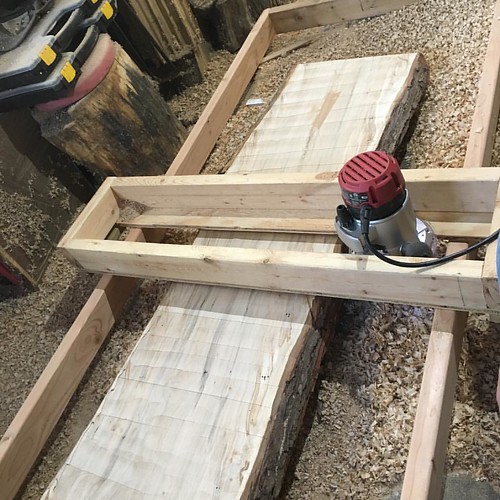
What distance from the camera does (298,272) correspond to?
1.37 m

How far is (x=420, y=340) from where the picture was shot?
1492mm

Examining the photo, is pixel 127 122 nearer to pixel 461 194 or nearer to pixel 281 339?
pixel 281 339

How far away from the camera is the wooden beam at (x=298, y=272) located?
1208 mm

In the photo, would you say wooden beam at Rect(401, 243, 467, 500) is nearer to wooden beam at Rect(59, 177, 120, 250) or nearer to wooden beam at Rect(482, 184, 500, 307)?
wooden beam at Rect(482, 184, 500, 307)

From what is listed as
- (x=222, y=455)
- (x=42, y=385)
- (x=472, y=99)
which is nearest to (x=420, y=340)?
(x=222, y=455)

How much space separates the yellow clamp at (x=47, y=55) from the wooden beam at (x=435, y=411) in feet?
4.92

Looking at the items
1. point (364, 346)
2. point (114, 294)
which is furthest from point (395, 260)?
point (114, 294)

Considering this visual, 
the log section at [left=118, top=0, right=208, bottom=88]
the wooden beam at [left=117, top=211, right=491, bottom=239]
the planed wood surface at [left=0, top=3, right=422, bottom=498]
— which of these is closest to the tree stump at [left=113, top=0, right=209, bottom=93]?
the log section at [left=118, top=0, right=208, bottom=88]

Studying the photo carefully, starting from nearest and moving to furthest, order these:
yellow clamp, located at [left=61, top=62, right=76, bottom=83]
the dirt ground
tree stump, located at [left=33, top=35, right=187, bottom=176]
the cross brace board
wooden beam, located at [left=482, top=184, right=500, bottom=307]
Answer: wooden beam, located at [left=482, top=184, right=500, bottom=307], the cross brace board, the dirt ground, yellow clamp, located at [left=61, top=62, right=76, bottom=83], tree stump, located at [left=33, top=35, right=187, bottom=176]

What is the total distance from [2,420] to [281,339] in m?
1.08

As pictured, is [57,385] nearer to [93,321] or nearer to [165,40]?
[93,321]

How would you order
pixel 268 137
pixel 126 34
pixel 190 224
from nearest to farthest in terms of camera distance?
1. pixel 190 224
2. pixel 268 137
3. pixel 126 34

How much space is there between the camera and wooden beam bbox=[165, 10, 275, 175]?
7.09ft

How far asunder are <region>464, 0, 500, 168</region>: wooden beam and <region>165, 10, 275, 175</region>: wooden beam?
1.01 meters
